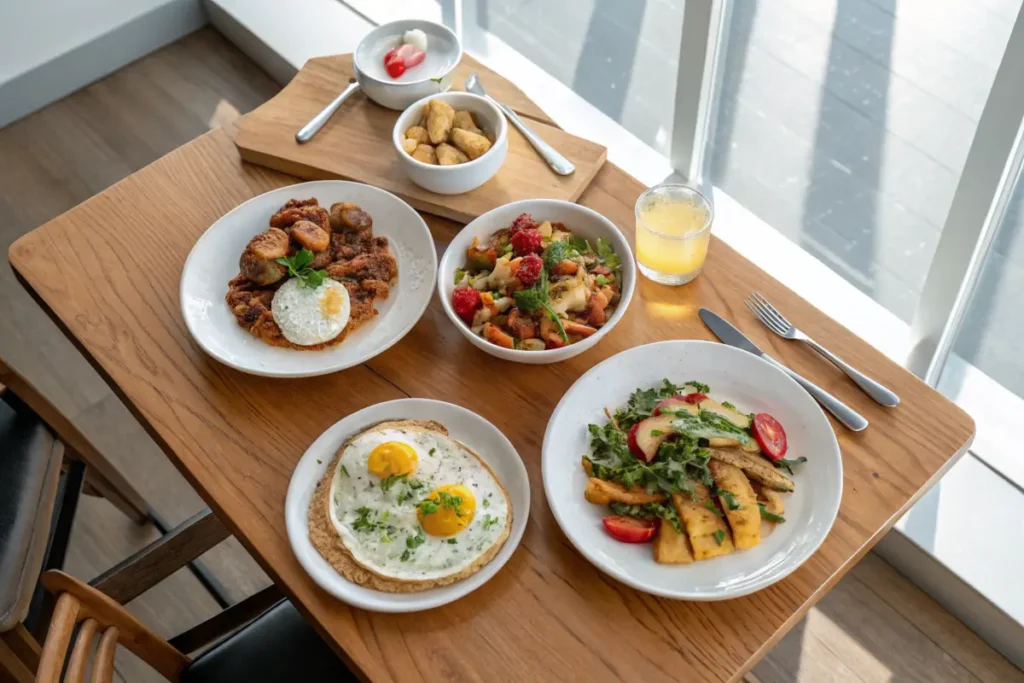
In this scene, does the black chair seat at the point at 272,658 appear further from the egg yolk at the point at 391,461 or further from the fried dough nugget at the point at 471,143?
the fried dough nugget at the point at 471,143

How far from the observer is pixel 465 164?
175 cm

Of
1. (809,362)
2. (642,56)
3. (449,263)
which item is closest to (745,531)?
(809,362)

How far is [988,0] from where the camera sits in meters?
1.87

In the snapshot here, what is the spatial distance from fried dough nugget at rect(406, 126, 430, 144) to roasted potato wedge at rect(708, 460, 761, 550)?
0.88 metres

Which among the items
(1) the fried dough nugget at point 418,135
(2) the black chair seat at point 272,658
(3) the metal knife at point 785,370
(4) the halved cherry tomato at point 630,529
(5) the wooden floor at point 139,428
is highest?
(1) the fried dough nugget at point 418,135

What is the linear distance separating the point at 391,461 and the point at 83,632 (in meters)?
0.49

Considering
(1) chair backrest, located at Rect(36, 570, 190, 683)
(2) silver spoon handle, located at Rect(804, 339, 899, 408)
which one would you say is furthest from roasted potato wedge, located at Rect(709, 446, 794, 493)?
(1) chair backrest, located at Rect(36, 570, 190, 683)

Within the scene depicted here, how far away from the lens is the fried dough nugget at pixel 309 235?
167 cm

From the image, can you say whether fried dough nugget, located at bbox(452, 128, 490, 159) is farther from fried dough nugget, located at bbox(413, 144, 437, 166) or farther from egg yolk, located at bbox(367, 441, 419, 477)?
egg yolk, located at bbox(367, 441, 419, 477)

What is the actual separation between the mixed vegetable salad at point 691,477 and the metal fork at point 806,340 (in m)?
0.19

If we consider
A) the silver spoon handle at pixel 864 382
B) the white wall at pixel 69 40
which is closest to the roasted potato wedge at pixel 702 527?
the silver spoon handle at pixel 864 382

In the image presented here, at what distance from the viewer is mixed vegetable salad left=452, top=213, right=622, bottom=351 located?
154cm

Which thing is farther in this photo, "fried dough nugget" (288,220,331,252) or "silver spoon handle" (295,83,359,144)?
"silver spoon handle" (295,83,359,144)

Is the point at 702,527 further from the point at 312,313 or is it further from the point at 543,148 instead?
the point at 543,148
